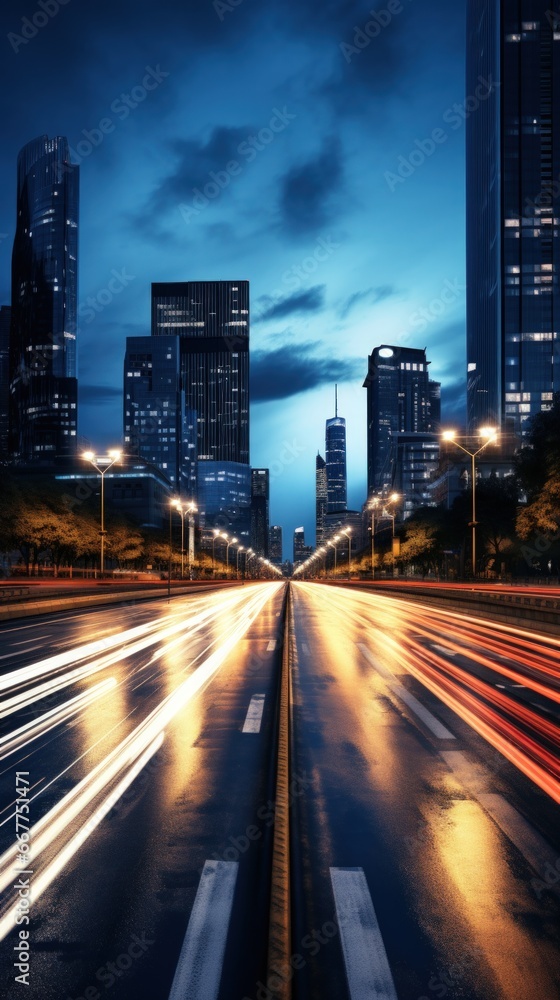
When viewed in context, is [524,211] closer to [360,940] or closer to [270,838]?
[270,838]

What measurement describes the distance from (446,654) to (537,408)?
558ft

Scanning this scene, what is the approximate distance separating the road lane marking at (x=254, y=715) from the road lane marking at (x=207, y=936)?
4673 mm

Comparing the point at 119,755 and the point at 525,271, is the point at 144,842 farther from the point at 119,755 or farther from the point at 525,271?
the point at 525,271

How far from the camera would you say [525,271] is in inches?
7215

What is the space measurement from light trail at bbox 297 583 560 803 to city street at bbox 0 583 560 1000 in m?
0.08

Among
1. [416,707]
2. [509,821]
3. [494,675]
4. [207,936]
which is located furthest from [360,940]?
[494,675]

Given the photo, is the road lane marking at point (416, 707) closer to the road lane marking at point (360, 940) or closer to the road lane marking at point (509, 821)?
the road lane marking at point (509, 821)

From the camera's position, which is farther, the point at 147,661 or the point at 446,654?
the point at 446,654

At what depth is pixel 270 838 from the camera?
6039 mm

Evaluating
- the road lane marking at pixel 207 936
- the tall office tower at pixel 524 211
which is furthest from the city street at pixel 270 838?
the tall office tower at pixel 524 211

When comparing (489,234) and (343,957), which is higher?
(489,234)

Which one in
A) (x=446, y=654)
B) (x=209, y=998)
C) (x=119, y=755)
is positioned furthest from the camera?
(x=446, y=654)

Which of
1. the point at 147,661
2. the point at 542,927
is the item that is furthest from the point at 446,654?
the point at 542,927

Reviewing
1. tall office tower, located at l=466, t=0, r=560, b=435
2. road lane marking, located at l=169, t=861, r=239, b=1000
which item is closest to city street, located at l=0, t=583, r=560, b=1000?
road lane marking, located at l=169, t=861, r=239, b=1000
